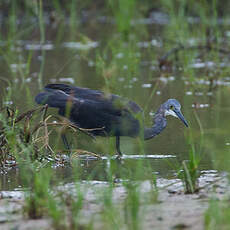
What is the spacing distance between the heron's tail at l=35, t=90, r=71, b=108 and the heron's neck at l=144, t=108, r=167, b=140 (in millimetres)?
780

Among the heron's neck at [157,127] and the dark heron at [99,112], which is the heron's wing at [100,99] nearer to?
the dark heron at [99,112]

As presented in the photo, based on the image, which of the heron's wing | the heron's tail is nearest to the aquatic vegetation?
the heron's tail

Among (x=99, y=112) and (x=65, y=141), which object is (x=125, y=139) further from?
(x=65, y=141)

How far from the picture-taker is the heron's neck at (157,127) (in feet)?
21.2

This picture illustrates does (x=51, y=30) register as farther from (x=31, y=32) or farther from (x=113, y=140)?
(x=113, y=140)

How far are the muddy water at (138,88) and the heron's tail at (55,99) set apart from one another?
45cm

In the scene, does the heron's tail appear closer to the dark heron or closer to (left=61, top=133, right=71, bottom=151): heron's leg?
A: the dark heron

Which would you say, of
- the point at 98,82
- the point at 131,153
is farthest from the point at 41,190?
the point at 98,82

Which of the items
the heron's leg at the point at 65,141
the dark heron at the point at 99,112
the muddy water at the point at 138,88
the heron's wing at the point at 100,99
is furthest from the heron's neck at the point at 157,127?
the heron's leg at the point at 65,141

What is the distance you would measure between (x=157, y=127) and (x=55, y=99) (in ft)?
3.20

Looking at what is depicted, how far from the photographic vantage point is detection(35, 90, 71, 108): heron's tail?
6332 mm

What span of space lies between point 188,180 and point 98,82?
5.01 metres

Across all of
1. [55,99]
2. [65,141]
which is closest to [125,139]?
[65,141]

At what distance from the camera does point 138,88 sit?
8938 millimetres
